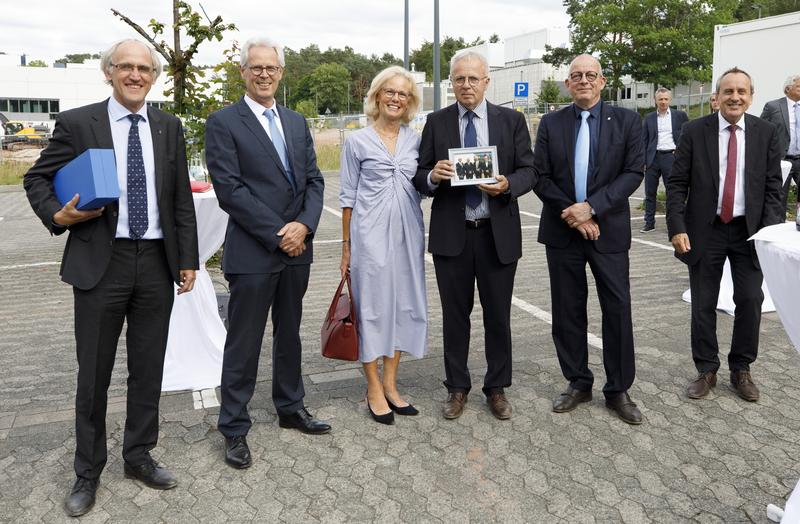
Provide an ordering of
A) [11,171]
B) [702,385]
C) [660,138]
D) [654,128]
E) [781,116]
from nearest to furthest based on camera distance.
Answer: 1. [702,385]
2. [781,116]
3. [654,128]
4. [660,138]
5. [11,171]

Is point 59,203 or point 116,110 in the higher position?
point 116,110

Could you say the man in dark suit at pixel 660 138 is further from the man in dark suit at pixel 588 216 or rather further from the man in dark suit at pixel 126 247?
the man in dark suit at pixel 126 247

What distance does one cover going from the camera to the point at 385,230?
4254 mm

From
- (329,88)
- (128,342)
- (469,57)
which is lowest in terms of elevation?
(128,342)

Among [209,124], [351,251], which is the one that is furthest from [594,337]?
[209,124]

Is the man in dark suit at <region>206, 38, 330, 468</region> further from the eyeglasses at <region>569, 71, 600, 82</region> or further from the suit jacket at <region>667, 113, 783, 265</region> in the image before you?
the suit jacket at <region>667, 113, 783, 265</region>

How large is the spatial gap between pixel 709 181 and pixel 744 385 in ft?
4.34

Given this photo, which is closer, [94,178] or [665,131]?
[94,178]

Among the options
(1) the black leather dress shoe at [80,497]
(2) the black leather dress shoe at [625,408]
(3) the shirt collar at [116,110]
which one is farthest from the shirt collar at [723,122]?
(1) the black leather dress shoe at [80,497]

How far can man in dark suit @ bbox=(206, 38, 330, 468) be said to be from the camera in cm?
375

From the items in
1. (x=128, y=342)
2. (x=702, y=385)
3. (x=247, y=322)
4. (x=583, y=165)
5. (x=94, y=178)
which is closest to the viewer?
(x=94, y=178)

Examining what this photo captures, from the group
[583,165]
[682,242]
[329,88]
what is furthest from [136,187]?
[329,88]

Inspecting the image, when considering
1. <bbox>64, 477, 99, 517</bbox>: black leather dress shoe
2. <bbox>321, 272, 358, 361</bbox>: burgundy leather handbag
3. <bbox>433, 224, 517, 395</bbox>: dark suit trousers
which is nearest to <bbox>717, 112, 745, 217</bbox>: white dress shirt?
<bbox>433, 224, 517, 395</bbox>: dark suit trousers

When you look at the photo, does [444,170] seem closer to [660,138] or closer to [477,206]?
[477,206]
